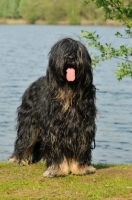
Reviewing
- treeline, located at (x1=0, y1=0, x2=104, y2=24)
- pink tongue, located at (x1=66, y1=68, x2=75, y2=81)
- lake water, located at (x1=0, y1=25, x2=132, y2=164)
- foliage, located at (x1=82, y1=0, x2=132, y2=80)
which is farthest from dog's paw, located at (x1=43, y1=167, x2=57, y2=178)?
treeline, located at (x1=0, y1=0, x2=104, y2=24)

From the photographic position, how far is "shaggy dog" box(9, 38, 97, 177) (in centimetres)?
881

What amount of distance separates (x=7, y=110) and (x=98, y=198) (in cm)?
1627

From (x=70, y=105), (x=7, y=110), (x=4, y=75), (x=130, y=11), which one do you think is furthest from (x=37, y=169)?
(x=4, y=75)

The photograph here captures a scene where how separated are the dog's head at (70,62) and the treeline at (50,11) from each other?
76355 millimetres

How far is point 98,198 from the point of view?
25.8 ft

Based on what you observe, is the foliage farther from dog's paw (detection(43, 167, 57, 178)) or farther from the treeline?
the treeline

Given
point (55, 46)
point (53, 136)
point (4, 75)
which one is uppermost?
point (55, 46)

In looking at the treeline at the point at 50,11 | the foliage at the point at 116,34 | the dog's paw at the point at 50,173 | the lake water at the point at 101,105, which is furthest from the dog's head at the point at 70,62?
the treeline at the point at 50,11

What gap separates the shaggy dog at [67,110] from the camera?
28.9 feet

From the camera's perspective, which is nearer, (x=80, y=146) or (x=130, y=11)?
(x=80, y=146)

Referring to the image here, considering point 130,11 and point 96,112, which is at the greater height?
point 130,11

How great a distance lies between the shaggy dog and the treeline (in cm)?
7611

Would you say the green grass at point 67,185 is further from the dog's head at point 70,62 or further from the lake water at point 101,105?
the dog's head at point 70,62

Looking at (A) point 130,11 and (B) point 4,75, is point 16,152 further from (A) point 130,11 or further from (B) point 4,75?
(B) point 4,75
